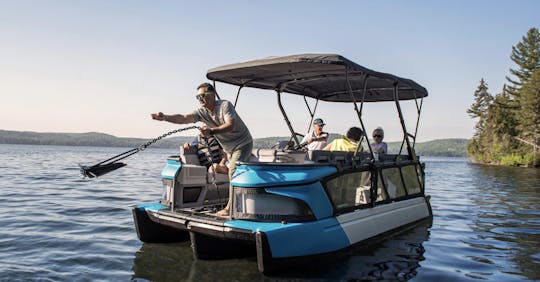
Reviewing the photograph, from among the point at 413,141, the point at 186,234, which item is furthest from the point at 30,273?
the point at 413,141

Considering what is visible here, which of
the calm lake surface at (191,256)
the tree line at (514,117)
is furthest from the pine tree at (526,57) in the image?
the calm lake surface at (191,256)

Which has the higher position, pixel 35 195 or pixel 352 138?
pixel 352 138

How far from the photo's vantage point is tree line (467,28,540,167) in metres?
55.8

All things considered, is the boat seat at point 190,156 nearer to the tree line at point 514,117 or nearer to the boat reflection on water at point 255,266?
the boat reflection on water at point 255,266

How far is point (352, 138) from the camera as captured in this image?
8.20m

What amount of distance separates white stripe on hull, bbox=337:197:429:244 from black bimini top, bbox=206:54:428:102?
1.81m

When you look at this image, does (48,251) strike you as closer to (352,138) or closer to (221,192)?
(221,192)

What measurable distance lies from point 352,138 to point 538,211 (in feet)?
25.7

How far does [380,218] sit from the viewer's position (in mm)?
7453

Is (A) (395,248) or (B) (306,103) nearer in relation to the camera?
(A) (395,248)

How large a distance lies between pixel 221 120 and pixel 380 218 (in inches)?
121

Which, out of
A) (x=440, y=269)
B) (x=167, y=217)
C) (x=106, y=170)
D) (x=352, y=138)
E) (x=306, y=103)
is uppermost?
(x=306, y=103)

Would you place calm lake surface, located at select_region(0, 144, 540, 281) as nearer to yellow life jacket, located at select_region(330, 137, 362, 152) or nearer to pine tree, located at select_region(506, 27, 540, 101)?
yellow life jacket, located at select_region(330, 137, 362, 152)

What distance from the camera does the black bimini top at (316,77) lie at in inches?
255
